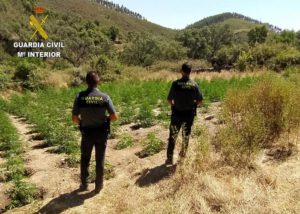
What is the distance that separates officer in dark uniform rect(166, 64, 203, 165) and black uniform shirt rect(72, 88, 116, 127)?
1436 mm

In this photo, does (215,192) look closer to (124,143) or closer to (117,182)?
(117,182)

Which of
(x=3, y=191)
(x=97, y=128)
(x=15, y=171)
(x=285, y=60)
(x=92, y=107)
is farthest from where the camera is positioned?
→ (x=285, y=60)

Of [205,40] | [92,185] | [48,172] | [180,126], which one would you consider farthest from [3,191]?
[205,40]

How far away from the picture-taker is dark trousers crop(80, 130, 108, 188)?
6352 mm

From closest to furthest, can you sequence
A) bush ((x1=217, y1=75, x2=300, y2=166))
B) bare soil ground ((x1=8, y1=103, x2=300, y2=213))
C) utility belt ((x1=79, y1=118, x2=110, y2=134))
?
bare soil ground ((x1=8, y1=103, x2=300, y2=213))
utility belt ((x1=79, y1=118, x2=110, y2=134))
bush ((x1=217, y1=75, x2=300, y2=166))

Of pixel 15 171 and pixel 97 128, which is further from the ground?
pixel 97 128

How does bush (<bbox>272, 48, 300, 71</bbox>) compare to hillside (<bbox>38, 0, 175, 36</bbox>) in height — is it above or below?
below

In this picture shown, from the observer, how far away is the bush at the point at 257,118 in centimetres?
681

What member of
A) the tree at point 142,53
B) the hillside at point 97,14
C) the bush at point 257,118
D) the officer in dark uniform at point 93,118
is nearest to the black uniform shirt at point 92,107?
the officer in dark uniform at point 93,118

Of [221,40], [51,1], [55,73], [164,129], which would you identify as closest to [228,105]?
[164,129]

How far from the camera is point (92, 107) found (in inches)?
243

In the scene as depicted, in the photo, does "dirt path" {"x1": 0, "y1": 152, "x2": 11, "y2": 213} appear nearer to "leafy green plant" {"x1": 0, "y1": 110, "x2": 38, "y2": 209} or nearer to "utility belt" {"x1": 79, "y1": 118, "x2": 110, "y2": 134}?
"leafy green plant" {"x1": 0, "y1": 110, "x2": 38, "y2": 209}

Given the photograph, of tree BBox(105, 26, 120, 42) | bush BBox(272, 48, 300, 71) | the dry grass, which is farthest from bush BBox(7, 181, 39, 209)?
tree BBox(105, 26, 120, 42)

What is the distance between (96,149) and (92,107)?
2.45 ft
